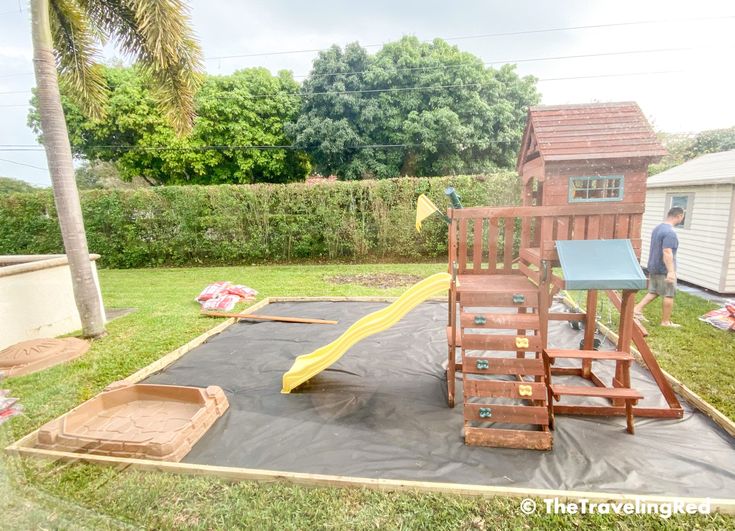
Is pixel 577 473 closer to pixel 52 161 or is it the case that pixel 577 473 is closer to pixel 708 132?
pixel 52 161

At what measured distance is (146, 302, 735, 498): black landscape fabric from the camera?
7.09ft

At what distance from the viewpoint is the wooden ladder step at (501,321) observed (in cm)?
271

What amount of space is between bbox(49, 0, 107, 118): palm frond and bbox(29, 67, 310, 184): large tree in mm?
9597

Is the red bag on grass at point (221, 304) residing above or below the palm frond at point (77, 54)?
below

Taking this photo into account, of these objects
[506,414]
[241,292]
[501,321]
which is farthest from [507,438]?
[241,292]

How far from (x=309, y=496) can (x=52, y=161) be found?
500 centimetres

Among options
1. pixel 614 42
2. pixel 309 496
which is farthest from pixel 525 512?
pixel 614 42

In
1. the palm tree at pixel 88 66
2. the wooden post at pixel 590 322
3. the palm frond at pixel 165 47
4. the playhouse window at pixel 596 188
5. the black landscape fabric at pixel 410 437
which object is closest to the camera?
the black landscape fabric at pixel 410 437

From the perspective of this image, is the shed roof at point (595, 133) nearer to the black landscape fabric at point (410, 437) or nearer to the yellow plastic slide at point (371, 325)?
the yellow plastic slide at point (371, 325)

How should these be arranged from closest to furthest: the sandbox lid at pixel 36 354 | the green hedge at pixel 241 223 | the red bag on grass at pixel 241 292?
the sandbox lid at pixel 36 354 → the red bag on grass at pixel 241 292 → the green hedge at pixel 241 223

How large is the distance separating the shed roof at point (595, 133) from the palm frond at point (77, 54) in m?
6.45

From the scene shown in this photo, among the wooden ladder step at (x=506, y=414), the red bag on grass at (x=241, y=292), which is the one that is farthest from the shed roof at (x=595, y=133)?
the red bag on grass at (x=241, y=292)

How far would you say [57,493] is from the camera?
2.11 m

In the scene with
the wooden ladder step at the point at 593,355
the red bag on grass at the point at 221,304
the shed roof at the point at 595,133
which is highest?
the shed roof at the point at 595,133
